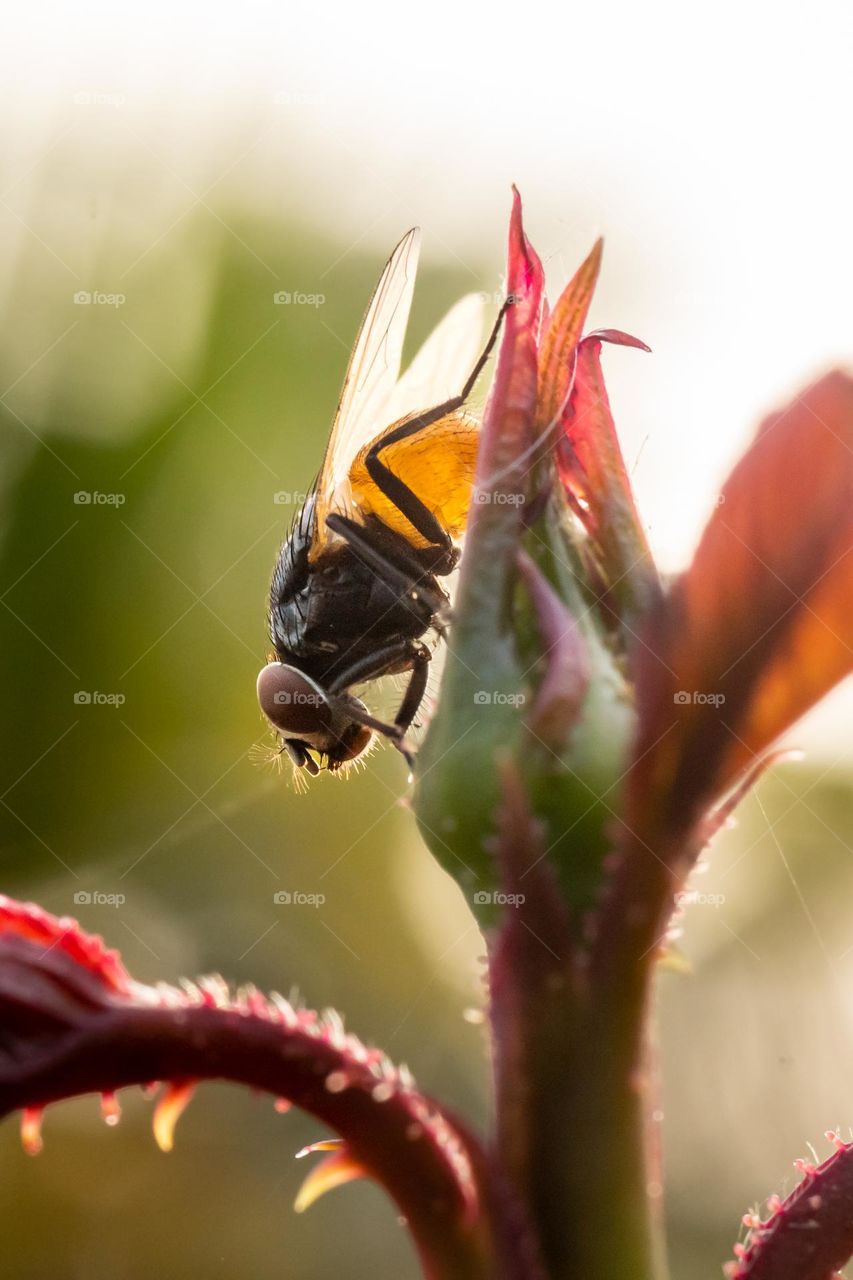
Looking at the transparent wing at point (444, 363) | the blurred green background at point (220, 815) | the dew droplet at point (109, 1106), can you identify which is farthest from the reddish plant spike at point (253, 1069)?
the blurred green background at point (220, 815)

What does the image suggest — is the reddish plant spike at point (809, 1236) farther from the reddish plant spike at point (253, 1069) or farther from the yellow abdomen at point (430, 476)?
the yellow abdomen at point (430, 476)

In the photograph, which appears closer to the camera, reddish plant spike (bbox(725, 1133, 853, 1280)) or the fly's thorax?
reddish plant spike (bbox(725, 1133, 853, 1280))

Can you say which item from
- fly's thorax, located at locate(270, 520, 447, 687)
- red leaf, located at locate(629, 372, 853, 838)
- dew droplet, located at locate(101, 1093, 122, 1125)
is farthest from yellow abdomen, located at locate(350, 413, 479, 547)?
dew droplet, located at locate(101, 1093, 122, 1125)

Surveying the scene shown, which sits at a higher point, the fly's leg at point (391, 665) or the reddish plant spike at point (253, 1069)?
the reddish plant spike at point (253, 1069)

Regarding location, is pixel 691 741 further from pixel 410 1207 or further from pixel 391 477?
pixel 391 477

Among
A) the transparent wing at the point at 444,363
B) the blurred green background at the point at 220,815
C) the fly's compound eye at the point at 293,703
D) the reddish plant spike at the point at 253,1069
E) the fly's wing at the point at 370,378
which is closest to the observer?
the reddish plant spike at the point at 253,1069

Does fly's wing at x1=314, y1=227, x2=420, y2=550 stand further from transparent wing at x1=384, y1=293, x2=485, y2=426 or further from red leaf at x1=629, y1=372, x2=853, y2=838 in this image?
red leaf at x1=629, y1=372, x2=853, y2=838

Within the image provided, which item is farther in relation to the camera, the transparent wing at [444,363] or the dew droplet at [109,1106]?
the transparent wing at [444,363]
